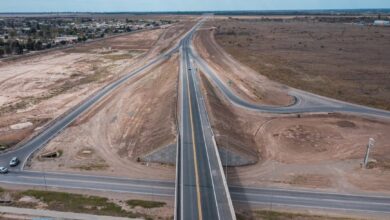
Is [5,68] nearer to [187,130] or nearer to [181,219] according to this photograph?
[187,130]

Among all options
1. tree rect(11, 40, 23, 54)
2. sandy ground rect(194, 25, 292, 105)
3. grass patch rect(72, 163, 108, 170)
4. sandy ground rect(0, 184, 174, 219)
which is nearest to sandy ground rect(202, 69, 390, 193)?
sandy ground rect(0, 184, 174, 219)

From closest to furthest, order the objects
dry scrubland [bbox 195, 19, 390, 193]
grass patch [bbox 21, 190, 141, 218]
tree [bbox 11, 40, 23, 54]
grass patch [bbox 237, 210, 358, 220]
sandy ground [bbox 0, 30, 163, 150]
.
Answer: grass patch [bbox 237, 210, 358, 220], grass patch [bbox 21, 190, 141, 218], dry scrubland [bbox 195, 19, 390, 193], sandy ground [bbox 0, 30, 163, 150], tree [bbox 11, 40, 23, 54]

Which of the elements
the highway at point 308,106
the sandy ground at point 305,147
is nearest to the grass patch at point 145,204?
the sandy ground at point 305,147

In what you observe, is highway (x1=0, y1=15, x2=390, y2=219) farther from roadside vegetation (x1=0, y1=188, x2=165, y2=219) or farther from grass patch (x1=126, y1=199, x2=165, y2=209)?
roadside vegetation (x1=0, y1=188, x2=165, y2=219)

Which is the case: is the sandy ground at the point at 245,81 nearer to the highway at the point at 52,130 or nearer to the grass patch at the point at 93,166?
the highway at the point at 52,130

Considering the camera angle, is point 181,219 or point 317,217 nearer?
point 181,219

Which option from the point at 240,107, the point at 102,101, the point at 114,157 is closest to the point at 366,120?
the point at 240,107

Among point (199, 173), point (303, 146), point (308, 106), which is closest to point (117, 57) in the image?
point (308, 106)
